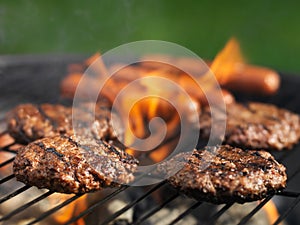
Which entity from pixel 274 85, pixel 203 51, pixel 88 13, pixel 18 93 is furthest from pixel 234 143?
pixel 203 51

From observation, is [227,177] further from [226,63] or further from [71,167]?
[226,63]

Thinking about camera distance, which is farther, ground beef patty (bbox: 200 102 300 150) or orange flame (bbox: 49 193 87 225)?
ground beef patty (bbox: 200 102 300 150)

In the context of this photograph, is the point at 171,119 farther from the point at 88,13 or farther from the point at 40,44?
the point at 40,44

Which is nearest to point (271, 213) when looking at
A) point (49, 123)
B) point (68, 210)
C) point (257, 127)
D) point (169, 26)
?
point (257, 127)

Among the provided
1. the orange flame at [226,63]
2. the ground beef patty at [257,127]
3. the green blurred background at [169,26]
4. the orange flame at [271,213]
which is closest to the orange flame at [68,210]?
the ground beef patty at [257,127]

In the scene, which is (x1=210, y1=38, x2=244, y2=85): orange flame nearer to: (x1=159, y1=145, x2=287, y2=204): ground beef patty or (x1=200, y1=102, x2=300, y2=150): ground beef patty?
(x1=200, y1=102, x2=300, y2=150): ground beef patty

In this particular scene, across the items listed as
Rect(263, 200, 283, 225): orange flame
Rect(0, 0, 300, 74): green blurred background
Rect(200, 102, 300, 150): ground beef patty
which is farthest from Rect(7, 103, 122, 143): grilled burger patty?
Rect(0, 0, 300, 74): green blurred background
